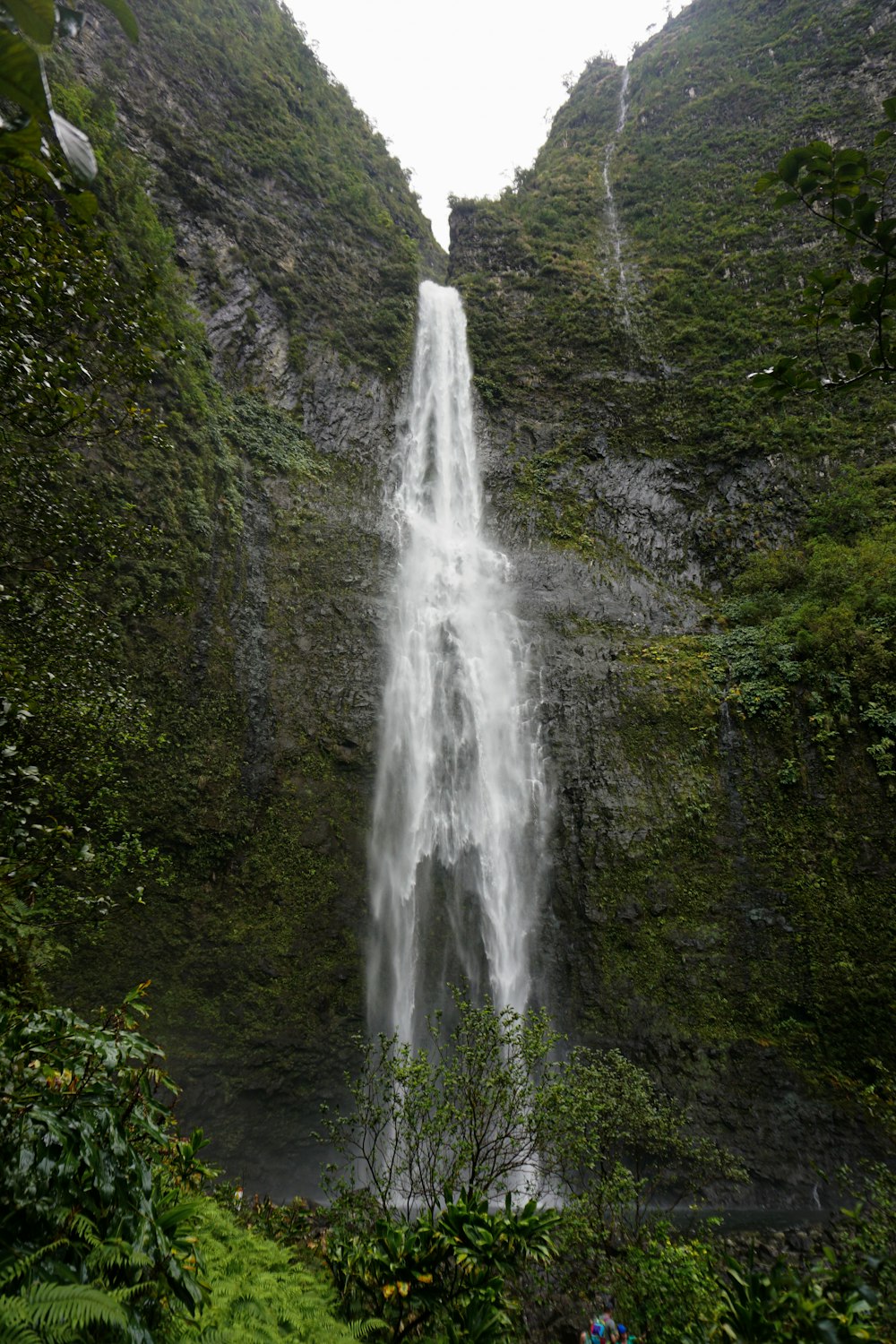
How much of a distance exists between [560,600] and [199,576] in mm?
8664

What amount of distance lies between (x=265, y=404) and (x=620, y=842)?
13.6 meters

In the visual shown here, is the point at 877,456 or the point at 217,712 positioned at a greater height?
the point at 877,456

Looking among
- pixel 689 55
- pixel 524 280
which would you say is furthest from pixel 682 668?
pixel 689 55

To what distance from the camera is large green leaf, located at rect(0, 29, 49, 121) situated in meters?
1.15

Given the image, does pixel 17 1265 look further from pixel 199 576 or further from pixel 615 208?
pixel 615 208

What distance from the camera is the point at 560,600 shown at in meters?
16.0

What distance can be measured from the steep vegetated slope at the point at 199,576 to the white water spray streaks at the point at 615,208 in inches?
307

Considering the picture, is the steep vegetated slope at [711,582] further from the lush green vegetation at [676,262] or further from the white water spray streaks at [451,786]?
the white water spray streaks at [451,786]

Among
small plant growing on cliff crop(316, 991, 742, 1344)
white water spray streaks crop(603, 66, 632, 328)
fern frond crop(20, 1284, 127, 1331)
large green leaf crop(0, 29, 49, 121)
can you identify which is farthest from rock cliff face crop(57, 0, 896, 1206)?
large green leaf crop(0, 29, 49, 121)

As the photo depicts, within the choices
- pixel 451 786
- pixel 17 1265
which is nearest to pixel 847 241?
pixel 17 1265

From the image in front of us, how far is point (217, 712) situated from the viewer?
1157cm

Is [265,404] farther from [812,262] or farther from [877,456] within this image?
[812,262]

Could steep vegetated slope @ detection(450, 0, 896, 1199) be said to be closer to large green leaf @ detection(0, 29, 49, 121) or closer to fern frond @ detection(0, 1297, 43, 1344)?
large green leaf @ detection(0, 29, 49, 121)

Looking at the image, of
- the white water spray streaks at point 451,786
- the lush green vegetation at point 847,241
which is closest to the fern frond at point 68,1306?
the lush green vegetation at point 847,241
